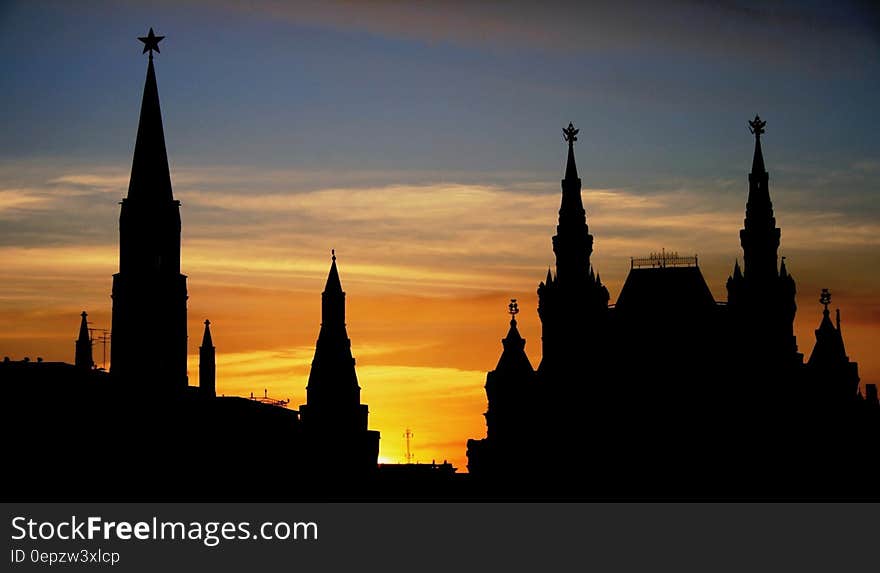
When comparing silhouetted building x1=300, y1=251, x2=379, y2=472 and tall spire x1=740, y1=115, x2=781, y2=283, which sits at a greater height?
tall spire x1=740, y1=115, x2=781, y2=283

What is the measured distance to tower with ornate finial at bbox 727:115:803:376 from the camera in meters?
176

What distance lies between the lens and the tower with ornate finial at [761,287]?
176m

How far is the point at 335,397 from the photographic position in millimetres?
175500

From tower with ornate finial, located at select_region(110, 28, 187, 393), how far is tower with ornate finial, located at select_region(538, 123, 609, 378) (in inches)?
1313

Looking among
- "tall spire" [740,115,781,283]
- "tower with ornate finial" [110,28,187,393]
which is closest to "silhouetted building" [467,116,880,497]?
"tall spire" [740,115,781,283]

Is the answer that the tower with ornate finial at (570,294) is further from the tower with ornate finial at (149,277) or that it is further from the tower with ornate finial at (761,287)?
the tower with ornate finial at (149,277)

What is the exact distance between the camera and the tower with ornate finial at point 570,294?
17875 centimetres

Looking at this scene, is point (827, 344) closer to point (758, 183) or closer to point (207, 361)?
point (758, 183)

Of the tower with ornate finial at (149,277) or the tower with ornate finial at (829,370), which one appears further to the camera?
the tower with ornate finial at (829,370)

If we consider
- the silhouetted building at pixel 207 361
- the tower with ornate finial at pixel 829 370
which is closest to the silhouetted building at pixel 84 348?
the silhouetted building at pixel 207 361

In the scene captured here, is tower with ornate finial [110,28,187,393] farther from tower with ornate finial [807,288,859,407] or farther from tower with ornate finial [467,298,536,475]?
tower with ornate finial [807,288,859,407]

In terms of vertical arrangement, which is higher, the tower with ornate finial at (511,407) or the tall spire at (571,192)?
the tall spire at (571,192)

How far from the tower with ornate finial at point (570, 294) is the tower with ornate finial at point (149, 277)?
33.4m
